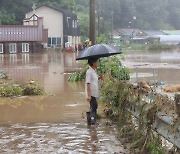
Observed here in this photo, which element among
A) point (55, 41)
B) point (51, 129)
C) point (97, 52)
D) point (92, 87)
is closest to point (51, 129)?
point (51, 129)

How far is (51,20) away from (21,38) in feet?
41.4

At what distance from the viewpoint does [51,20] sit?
7031 cm

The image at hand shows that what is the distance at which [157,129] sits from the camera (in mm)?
6852

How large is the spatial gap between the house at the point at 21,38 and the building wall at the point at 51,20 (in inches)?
292

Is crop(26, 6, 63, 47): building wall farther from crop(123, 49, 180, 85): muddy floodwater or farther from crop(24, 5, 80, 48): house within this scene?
crop(123, 49, 180, 85): muddy floodwater

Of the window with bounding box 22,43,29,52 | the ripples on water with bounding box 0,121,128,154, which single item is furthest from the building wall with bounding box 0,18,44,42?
the ripples on water with bounding box 0,121,128,154

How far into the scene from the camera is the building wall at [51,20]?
69.6 meters

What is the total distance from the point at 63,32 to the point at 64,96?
187 feet

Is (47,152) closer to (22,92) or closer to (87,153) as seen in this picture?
(87,153)

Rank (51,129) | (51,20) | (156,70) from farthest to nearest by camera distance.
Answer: (51,20) → (156,70) → (51,129)

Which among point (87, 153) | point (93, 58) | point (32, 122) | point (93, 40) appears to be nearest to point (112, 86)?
point (93, 58)

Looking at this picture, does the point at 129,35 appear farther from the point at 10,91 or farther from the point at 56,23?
the point at 10,91

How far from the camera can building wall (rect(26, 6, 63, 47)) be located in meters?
69.6

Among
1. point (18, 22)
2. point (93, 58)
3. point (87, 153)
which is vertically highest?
point (18, 22)
